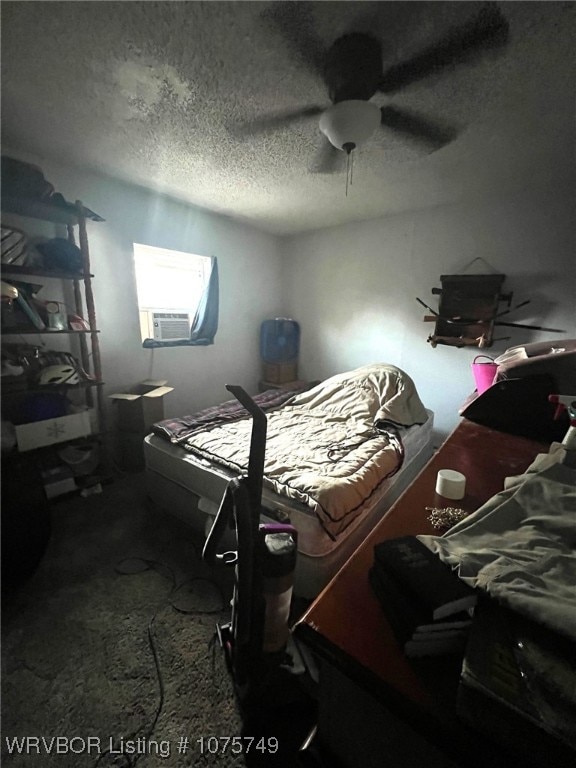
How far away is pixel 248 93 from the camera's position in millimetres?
1412

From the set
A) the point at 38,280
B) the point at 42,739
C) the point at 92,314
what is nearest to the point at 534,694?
the point at 42,739

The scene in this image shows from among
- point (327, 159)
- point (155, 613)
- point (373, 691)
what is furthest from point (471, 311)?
point (155, 613)

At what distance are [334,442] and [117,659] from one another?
141cm

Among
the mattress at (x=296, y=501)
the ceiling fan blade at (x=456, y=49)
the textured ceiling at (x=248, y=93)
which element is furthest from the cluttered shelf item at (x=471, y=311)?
the ceiling fan blade at (x=456, y=49)

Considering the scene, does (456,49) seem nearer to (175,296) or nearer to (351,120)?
(351,120)

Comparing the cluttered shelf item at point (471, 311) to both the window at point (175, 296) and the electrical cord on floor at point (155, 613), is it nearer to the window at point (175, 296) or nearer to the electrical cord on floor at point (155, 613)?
the window at point (175, 296)

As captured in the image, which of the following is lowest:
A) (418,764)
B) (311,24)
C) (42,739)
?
(42,739)

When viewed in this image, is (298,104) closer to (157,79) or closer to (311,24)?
(311,24)

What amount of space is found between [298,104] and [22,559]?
261 centimetres

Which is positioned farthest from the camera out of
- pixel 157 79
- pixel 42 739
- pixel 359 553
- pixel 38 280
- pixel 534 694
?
pixel 38 280

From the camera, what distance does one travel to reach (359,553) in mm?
679

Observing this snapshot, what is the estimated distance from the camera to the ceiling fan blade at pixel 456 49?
41.9 inches

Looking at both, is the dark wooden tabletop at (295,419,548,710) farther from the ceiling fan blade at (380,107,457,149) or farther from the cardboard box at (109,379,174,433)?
the cardboard box at (109,379,174,433)

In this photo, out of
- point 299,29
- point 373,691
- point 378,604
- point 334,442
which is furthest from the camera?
point 334,442
